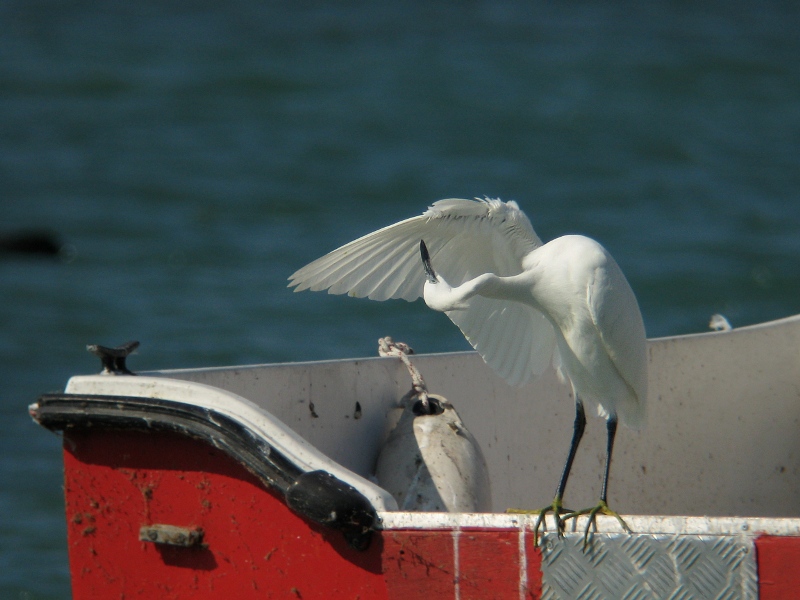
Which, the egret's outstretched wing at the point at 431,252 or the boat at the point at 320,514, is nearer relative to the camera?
the boat at the point at 320,514

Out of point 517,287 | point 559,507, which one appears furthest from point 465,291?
point 559,507

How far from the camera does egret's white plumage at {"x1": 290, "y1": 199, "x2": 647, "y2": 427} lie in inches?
97.7

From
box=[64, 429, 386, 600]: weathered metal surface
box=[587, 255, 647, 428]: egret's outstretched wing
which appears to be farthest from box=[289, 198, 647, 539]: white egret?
box=[64, 429, 386, 600]: weathered metal surface

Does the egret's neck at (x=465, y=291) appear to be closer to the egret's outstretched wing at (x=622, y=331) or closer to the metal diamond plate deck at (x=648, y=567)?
the egret's outstretched wing at (x=622, y=331)

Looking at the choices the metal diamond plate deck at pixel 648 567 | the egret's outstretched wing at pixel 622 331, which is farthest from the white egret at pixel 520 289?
the metal diamond plate deck at pixel 648 567

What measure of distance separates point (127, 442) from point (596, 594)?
105 cm

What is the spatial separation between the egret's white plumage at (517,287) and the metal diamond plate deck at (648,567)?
59 centimetres

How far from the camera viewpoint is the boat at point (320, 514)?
1879 mm

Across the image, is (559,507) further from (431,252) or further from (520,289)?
(431,252)

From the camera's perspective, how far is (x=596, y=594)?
1926mm

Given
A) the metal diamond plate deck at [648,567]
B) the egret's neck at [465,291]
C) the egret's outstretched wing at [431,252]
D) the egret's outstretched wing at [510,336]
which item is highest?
the egret's outstretched wing at [431,252]

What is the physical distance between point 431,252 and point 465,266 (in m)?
0.11

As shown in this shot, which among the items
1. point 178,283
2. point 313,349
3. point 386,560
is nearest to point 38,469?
point 313,349

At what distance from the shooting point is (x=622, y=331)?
2.56 metres
